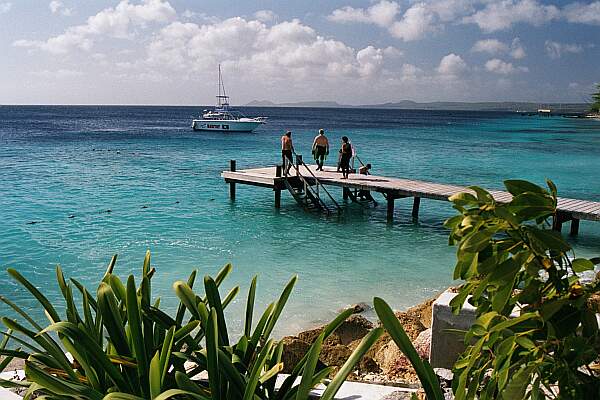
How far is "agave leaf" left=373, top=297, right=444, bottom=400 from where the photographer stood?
1.77 metres

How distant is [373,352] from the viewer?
6.85 meters

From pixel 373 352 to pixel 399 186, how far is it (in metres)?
11.1

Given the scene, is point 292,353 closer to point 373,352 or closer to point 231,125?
point 373,352

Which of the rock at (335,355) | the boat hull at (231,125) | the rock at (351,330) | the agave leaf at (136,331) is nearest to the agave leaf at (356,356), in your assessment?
the agave leaf at (136,331)

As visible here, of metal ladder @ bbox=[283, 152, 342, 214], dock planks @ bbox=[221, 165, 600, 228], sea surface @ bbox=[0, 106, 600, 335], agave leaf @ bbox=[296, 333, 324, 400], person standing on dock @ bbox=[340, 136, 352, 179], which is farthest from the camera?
metal ladder @ bbox=[283, 152, 342, 214]

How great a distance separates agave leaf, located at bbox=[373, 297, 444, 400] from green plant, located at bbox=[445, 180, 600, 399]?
30 cm

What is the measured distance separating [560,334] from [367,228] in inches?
634

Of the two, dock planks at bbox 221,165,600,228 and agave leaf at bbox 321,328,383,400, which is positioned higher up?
agave leaf at bbox 321,328,383,400

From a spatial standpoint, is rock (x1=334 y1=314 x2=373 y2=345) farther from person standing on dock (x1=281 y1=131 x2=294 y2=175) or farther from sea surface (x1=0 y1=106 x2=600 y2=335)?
person standing on dock (x1=281 y1=131 x2=294 y2=175)

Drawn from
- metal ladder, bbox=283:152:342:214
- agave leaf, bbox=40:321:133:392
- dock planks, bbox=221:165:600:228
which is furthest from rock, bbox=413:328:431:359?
metal ladder, bbox=283:152:342:214

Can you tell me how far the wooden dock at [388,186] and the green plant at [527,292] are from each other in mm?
13750

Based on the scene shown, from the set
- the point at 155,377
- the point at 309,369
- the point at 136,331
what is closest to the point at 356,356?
the point at 309,369

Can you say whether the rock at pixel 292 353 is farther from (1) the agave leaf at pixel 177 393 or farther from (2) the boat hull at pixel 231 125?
(2) the boat hull at pixel 231 125

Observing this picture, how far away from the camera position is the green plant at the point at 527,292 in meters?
1.41
